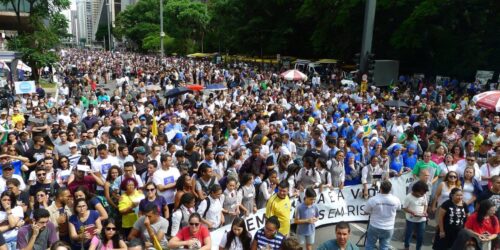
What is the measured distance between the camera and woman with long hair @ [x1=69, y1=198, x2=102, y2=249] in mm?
5324

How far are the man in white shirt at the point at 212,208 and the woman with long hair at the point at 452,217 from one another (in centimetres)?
309

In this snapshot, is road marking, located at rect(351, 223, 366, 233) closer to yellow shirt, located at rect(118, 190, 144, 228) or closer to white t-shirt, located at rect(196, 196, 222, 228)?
white t-shirt, located at rect(196, 196, 222, 228)

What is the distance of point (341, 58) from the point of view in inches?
1590

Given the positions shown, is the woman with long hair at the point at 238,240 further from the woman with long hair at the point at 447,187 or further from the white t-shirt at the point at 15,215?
the woman with long hair at the point at 447,187

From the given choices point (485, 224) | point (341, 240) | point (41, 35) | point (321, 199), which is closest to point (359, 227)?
point (321, 199)

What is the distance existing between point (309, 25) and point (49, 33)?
92.5 ft

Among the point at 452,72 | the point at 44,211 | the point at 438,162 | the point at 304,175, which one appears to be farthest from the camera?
the point at 452,72

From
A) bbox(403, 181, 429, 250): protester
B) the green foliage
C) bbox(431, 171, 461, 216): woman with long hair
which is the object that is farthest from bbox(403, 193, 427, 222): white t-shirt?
the green foliage

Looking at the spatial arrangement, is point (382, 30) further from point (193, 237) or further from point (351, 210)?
point (193, 237)

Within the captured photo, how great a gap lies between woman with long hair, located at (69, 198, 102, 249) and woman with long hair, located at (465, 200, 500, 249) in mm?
4666

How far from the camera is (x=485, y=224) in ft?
19.3

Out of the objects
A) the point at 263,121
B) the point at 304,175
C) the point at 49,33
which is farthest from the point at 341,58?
the point at 304,175

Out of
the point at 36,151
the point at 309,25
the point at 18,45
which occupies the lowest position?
the point at 36,151

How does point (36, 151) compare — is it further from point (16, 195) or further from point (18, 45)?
point (18, 45)
